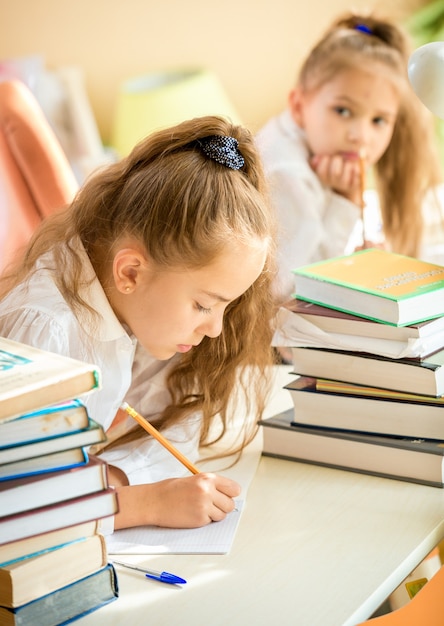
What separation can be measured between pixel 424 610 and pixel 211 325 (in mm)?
434

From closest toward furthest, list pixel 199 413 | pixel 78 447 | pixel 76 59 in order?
pixel 78 447, pixel 199 413, pixel 76 59

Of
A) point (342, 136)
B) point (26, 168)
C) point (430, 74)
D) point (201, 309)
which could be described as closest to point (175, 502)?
point (201, 309)

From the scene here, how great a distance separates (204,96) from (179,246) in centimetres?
200

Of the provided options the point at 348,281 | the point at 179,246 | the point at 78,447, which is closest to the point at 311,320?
the point at 348,281

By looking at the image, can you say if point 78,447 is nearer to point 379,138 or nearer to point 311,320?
point 311,320

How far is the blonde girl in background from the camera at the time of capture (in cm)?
206

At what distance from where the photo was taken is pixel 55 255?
1.22m

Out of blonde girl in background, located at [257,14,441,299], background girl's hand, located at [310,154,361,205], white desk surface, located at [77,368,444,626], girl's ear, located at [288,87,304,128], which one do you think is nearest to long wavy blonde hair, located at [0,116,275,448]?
white desk surface, located at [77,368,444,626]

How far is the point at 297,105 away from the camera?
219 centimetres

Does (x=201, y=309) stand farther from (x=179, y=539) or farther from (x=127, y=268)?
(x=179, y=539)

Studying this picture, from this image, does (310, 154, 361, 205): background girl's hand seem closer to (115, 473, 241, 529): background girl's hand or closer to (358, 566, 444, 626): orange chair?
(115, 473, 241, 529): background girl's hand

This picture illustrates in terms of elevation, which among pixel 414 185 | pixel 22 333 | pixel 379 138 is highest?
pixel 22 333

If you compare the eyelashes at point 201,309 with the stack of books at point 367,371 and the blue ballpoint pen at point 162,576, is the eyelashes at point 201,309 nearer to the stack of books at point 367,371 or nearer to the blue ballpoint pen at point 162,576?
the stack of books at point 367,371

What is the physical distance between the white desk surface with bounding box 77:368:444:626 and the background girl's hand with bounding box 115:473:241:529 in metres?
0.04
